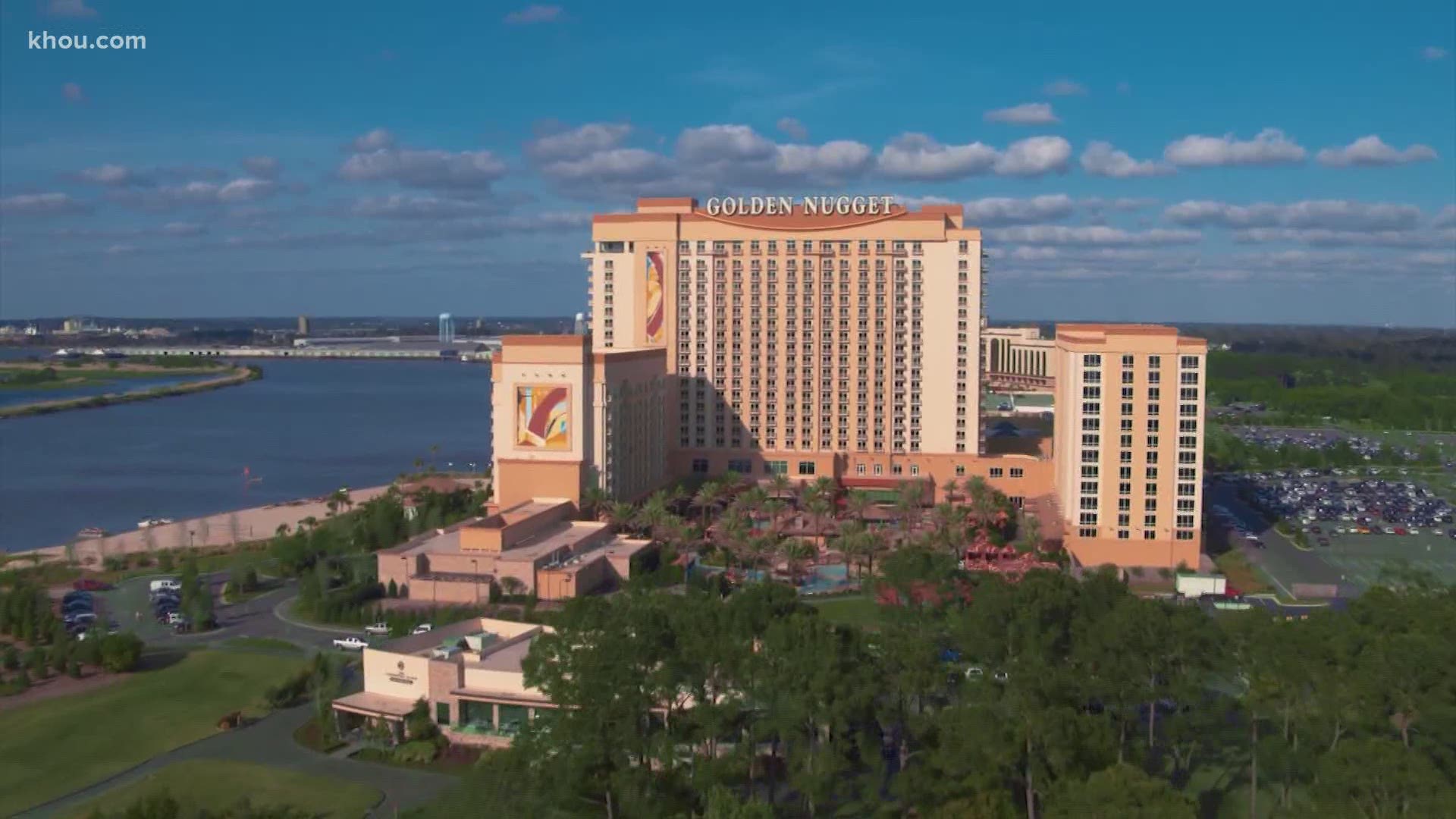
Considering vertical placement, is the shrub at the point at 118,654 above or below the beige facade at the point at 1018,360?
below

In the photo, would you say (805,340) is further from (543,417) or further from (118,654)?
(118,654)

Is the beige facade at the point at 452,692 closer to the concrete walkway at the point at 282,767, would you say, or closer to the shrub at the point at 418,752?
the shrub at the point at 418,752

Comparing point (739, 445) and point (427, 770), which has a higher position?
point (739, 445)

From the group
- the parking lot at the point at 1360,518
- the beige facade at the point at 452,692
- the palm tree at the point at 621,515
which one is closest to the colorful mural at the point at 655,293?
the palm tree at the point at 621,515

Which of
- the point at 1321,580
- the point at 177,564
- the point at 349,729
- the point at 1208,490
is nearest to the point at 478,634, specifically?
the point at 349,729

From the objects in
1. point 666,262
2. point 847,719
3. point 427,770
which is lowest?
point 427,770

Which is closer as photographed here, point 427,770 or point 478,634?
point 427,770

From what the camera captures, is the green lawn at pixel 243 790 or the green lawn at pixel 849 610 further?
the green lawn at pixel 849 610

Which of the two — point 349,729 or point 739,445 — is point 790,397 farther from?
point 349,729
